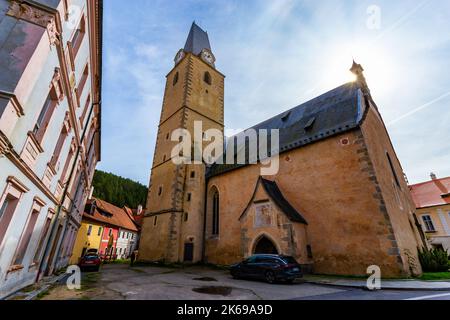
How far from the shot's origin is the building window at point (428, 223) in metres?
25.1

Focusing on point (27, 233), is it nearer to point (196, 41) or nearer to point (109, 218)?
point (109, 218)

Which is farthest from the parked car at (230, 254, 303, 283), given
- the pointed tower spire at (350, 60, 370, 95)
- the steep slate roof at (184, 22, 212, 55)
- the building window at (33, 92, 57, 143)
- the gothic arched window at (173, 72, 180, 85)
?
the steep slate roof at (184, 22, 212, 55)

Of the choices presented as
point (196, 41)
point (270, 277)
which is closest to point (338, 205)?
point (270, 277)

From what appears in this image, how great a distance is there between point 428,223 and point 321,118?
73.4 ft

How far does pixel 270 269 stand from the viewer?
10055mm

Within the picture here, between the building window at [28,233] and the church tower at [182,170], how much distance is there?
11334 mm

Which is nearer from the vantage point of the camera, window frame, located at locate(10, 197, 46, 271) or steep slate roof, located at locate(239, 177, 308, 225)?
window frame, located at locate(10, 197, 46, 271)

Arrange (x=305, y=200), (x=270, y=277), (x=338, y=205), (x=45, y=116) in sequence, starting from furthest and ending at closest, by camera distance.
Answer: (x=305, y=200)
(x=338, y=205)
(x=270, y=277)
(x=45, y=116)

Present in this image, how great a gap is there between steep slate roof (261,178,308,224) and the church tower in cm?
817

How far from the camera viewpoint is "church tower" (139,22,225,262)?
18703 mm

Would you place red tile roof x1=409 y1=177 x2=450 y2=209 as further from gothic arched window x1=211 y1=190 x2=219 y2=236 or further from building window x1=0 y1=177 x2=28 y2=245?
building window x1=0 y1=177 x2=28 y2=245

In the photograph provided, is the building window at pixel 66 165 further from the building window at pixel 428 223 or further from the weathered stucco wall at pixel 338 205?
the building window at pixel 428 223
